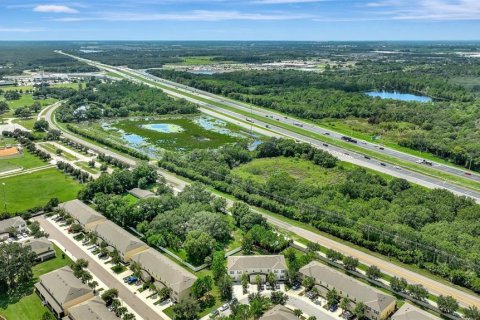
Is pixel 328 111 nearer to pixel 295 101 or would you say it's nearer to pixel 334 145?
pixel 295 101

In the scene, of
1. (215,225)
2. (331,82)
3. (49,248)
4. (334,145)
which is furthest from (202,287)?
(331,82)

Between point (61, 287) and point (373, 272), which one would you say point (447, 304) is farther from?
point (61, 287)

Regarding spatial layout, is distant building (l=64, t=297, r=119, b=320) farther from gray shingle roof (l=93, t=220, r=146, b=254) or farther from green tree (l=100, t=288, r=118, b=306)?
gray shingle roof (l=93, t=220, r=146, b=254)

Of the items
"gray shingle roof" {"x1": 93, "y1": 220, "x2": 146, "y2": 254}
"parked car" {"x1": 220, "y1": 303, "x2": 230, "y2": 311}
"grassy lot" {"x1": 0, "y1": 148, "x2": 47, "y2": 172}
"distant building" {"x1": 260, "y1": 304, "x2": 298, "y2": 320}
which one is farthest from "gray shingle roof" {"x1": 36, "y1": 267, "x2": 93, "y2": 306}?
"grassy lot" {"x1": 0, "y1": 148, "x2": 47, "y2": 172}

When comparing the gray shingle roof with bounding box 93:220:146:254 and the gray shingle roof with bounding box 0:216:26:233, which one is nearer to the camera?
the gray shingle roof with bounding box 93:220:146:254

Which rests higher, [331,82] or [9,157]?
[331,82]

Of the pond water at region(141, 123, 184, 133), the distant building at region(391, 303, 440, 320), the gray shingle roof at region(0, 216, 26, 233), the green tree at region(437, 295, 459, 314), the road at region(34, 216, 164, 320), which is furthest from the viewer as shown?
the pond water at region(141, 123, 184, 133)
